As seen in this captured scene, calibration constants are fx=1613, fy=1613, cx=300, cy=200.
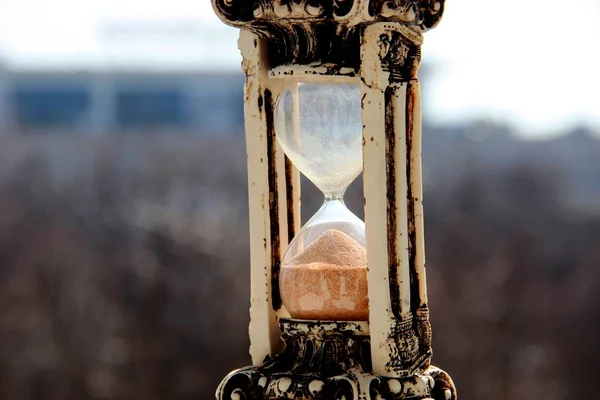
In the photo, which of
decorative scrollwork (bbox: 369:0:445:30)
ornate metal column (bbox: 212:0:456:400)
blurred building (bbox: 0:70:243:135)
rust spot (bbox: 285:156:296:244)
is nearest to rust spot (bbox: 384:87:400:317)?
ornate metal column (bbox: 212:0:456:400)

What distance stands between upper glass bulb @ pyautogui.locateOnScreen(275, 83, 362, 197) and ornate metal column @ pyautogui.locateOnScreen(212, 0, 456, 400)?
0.09 ft

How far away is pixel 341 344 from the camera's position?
7.94 feet

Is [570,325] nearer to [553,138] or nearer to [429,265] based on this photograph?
[429,265]

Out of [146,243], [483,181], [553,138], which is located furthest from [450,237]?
[553,138]

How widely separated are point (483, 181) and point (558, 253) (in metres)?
4.61

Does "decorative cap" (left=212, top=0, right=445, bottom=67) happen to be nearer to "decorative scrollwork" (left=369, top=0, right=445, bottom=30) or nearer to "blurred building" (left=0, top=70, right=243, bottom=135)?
"decorative scrollwork" (left=369, top=0, right=445, bottom=30)

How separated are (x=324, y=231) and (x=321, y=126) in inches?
6.3

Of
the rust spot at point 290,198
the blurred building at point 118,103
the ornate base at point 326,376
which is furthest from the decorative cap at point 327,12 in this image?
the blurred building at point 118,103

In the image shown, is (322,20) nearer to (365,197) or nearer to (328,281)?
(365,197)

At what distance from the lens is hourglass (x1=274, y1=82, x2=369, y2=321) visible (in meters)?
2.41

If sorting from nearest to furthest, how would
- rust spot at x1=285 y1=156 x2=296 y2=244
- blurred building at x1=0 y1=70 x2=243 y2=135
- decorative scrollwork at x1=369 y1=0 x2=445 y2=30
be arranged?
decorative scrollwork at x1=369 y1=0 x2=445 y2=30 < rust spot at x1=285 y1=156 x2=296 y2=244 < blurred building at x1=0 y1=70 x2=243 y2=135

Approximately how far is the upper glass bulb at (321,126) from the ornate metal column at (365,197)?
0.03 m

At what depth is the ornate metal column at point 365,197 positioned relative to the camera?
235cm

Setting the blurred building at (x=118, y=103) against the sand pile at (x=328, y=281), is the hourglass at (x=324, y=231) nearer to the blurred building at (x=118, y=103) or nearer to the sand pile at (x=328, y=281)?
the sand pile at (x=328, y=281)
